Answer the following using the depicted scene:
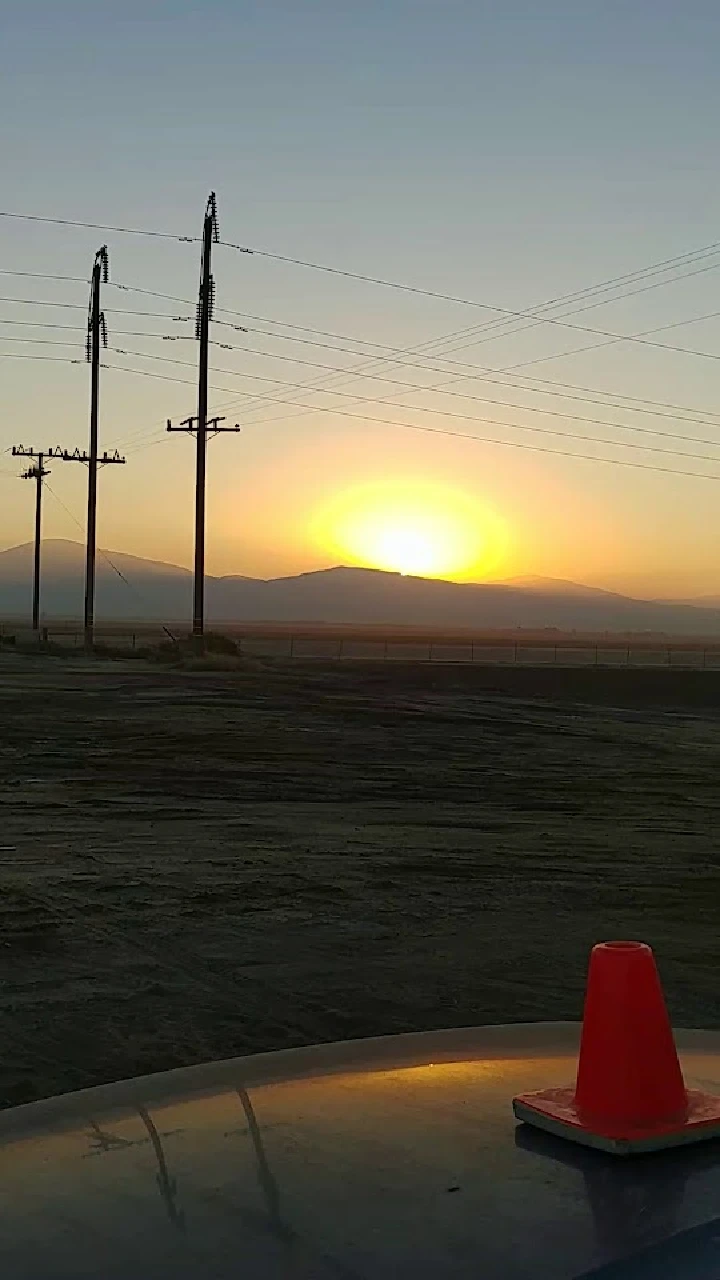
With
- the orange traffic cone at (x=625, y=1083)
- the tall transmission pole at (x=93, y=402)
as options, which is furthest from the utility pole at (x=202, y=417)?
the orange traffic cone at (x=625, y=1083)

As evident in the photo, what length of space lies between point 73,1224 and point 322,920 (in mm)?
8429

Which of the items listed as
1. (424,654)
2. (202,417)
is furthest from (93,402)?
(424,654)

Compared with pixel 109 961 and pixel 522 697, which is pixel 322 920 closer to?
pixel 109 961

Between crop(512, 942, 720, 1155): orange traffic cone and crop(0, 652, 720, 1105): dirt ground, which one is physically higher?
→ crop(512, 942, 720, 1155): orange traffic cone

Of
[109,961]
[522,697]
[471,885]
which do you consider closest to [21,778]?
[471,885]

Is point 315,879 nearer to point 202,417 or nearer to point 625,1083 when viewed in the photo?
point 625,1083

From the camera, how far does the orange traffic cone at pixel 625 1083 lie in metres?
2.75

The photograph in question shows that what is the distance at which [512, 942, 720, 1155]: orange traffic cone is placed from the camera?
2746 mm

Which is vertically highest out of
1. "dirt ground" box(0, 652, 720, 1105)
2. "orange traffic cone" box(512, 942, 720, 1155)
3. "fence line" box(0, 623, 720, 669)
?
"orange traffic cone" box(512, 942, 720, 1155)

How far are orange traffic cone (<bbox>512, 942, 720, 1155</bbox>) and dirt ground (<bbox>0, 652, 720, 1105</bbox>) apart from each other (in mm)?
4014

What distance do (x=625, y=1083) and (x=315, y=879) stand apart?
9578 mm

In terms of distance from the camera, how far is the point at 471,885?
12367 mm

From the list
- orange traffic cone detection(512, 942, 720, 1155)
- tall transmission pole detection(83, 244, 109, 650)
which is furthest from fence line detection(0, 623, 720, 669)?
orange traffic cone detection(512, 942, 720, 1155)

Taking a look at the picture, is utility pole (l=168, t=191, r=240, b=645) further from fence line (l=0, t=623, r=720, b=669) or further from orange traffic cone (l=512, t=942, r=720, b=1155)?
orange traffic cone (l=512, t=942, r=720, b=1155)
